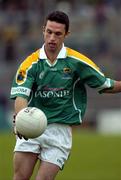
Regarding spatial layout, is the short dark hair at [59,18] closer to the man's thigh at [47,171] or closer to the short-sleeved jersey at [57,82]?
the short-sleeved jersey at [57,82]

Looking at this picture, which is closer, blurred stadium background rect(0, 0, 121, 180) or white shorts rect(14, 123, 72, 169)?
white shorts rect(14, 123, 72, 169)

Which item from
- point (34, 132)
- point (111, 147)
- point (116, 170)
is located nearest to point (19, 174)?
point (34, 132)

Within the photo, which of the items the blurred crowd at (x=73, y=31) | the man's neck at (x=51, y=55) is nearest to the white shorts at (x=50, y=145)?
the man's neck at (x=51, y=55)

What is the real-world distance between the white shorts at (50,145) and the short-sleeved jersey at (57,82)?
113 mm

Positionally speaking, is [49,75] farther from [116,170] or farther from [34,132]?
[116,170]

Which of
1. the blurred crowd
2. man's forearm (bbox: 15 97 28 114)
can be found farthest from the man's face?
the blurred crowd

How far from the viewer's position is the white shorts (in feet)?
29.9

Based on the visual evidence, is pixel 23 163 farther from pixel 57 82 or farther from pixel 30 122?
pixel 57 82

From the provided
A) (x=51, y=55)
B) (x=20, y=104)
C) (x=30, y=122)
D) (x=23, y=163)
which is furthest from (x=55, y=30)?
(x=23, y=163)

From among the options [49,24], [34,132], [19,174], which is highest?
[49,24]

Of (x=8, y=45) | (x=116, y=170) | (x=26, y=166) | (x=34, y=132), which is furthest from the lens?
(x=8, y=45)

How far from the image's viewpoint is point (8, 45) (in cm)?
2383

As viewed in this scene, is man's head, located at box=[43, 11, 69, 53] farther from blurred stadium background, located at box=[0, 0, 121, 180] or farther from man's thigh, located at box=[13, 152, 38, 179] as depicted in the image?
blurred stadium background, located at box=[0, 0, 121, 180]

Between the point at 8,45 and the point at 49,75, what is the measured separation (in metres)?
14.9
